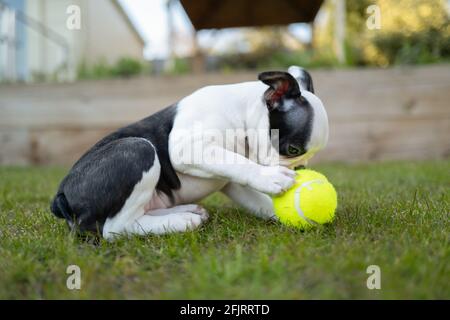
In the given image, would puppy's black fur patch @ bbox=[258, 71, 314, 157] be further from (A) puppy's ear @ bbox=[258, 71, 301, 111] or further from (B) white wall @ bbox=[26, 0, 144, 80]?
(B) white wall @ bbox=[26, 0, 144, 80]

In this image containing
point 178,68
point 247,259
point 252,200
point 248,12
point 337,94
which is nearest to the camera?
point 247,259

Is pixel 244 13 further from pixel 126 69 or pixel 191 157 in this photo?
pixel 191 157

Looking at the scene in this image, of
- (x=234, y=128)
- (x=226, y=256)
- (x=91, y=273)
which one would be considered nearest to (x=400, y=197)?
(x=234, y=128)

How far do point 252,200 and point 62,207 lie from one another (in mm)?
1280

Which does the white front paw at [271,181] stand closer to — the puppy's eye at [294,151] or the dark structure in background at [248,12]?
the puppy's eye at [294,151]

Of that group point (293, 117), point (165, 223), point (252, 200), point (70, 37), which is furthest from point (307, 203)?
point (70, 37)

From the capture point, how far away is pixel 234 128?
9.00ft

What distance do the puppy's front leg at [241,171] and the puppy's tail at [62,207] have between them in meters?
0.71

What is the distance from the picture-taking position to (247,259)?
6.40 ft

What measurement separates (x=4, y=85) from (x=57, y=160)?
1.70 m

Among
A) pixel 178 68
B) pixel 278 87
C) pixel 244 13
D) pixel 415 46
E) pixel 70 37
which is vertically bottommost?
pixel 278 87

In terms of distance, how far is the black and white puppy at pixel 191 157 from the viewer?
2.48 meters

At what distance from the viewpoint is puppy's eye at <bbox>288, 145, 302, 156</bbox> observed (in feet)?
8.63

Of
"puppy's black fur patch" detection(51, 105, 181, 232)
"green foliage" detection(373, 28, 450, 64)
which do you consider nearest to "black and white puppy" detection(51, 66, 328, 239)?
"puppy's black fur patch" detection(51, 105, 181, 232)
